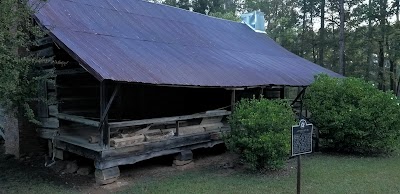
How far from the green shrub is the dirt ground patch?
0.88m

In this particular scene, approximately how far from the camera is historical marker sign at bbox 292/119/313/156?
21.9ft

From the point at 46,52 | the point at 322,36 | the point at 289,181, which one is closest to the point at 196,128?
the point at 289,181

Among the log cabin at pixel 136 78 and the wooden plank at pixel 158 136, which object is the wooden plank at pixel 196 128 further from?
the wooden plank at pixel 158 136

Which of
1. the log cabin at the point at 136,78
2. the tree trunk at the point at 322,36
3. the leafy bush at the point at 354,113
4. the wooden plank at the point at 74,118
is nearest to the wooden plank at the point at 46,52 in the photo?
the log cabin at the point at 136,78

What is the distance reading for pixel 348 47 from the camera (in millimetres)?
32719

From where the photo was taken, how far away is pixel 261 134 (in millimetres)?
8750

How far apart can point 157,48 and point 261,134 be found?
401 cm

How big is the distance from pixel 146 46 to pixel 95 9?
2.35m

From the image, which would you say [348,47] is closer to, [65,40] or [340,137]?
[340,137]

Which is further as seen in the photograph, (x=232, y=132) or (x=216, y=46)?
(x=216, y=46)

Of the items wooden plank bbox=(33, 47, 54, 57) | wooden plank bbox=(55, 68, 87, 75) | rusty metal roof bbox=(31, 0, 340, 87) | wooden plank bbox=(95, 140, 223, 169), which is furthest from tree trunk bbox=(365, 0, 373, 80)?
wooden plank bbox=(55, 68, 87, 75)

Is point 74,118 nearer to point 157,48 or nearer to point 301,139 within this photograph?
point 157,48

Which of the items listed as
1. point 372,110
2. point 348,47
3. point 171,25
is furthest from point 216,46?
point 348,47

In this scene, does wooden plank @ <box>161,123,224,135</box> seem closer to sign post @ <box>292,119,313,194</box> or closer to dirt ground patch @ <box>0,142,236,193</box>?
dirt ground patch @ <box>0,142,236,193</box>
